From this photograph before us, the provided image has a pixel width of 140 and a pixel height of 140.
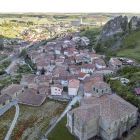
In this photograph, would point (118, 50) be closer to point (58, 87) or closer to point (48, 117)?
point (58, 87)

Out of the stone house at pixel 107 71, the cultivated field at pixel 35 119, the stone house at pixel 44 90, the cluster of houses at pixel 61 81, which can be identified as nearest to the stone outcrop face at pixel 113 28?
the cluster of houses at pixel 61 81

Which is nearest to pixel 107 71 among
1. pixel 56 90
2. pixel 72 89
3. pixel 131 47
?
pixel 72 89

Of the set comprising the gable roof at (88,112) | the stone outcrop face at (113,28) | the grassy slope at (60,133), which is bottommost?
the grassy slope at (60,133)

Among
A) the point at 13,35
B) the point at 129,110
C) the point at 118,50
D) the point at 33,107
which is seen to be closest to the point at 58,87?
the point at 33,107

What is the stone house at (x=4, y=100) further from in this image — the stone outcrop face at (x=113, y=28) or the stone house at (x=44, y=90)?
the stone outcrop face at (x=113, y=28)

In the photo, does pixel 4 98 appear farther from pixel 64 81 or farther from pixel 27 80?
pixel 64 81

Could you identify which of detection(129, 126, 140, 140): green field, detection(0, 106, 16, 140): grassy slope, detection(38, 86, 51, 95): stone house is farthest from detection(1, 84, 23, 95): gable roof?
detection(129, 126, 140, 140): green field

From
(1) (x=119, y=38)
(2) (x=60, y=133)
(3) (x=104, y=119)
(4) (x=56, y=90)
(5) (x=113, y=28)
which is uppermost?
(5) (x=113, y=28)
